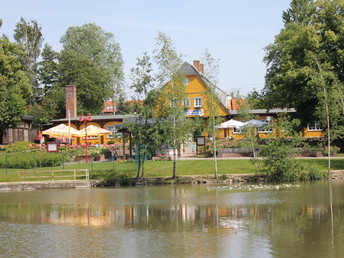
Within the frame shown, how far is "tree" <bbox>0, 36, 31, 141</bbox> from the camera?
4969 centimetres

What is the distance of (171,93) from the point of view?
2997cm

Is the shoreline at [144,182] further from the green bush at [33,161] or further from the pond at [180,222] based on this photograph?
the green bush at [33,161]

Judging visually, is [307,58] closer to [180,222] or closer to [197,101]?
[197,101]

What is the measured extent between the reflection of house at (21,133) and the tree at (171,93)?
30593mm

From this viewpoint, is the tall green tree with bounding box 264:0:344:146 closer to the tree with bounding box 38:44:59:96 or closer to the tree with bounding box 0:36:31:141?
the tree with bounding box 0:36:31:141

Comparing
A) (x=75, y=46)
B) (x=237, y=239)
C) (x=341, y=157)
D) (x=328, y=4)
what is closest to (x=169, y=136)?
(x=341, y=157)

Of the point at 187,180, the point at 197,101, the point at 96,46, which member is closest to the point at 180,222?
the point at 187,180

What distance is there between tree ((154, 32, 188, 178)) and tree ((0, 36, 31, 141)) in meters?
24.6

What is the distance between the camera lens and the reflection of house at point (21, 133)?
56.7 metres

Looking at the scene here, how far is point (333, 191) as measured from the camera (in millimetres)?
23641

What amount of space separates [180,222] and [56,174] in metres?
17.8

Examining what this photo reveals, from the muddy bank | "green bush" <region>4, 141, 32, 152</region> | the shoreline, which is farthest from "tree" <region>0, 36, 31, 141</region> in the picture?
the muddy bank

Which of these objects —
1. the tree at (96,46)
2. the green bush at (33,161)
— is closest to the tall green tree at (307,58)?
the green bush at (33,161)

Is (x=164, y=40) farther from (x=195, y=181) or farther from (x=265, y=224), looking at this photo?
(x=265, y=224)
